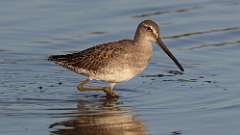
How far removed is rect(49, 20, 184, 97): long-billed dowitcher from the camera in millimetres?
11383

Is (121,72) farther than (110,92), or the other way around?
(110,92)

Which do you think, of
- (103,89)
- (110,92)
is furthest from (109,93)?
(103,89)

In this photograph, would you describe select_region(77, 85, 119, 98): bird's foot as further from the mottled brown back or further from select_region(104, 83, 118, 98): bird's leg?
the mottled brown back

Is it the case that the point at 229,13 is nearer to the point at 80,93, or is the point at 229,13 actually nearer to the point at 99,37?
the point at 99,37

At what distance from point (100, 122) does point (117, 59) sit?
149 centimetres

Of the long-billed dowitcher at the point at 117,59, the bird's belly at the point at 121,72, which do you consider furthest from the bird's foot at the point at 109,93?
the bird's belly at the point at 121,72

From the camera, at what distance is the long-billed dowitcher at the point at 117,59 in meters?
11.4

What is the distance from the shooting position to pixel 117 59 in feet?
37.4

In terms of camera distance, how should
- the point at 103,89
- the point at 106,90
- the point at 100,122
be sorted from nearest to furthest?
the point at 100,122 → the point at 106,90 → the point at 103,89

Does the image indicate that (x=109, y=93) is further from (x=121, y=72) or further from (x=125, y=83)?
(x=125, y=83)

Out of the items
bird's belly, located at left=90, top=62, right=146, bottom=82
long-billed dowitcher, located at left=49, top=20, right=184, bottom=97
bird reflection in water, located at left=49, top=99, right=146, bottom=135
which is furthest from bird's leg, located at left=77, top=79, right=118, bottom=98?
bird reflection in water, located at left=49, top=99, right=146, bottom=135

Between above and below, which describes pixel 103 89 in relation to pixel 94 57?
below

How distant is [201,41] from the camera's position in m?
14.2

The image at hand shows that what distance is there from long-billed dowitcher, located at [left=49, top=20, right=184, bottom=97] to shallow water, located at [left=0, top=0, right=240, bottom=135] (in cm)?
30
